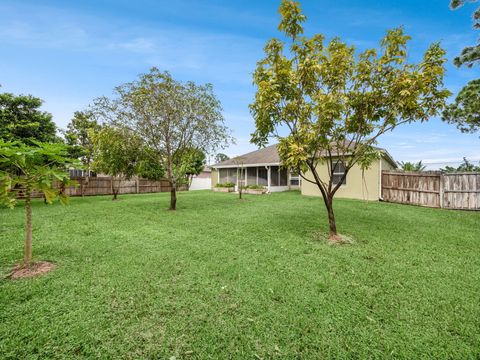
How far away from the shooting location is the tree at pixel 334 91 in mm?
4879

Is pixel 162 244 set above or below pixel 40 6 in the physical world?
below

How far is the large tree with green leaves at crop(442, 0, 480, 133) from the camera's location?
8.38 metres

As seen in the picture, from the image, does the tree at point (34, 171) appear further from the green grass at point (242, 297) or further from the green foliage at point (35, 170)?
the green grass at point (242, 297)

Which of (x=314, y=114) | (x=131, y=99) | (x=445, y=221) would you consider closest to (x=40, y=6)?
(x=131, y=99)

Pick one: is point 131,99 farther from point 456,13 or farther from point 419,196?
point 419,196

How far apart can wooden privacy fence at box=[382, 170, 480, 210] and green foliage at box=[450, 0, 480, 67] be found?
186 inches

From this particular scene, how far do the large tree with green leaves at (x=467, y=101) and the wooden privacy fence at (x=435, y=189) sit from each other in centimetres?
326

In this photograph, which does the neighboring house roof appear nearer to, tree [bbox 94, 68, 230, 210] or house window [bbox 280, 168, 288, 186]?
house window [bbox 280, 168, 288, 186]

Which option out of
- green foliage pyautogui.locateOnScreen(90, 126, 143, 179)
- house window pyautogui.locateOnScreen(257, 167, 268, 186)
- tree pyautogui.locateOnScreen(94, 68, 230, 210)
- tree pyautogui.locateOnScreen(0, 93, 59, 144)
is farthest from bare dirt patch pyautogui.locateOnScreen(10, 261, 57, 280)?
house window pyautogui.locateOnScreen(257, 167, 268, 186)

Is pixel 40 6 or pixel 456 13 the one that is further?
pixel 456 13

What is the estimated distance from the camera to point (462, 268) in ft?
13.3

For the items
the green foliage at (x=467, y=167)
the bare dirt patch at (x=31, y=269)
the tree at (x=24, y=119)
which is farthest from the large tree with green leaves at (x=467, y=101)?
the tree at (x=24, y=119)

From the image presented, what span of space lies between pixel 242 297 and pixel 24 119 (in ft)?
52.2

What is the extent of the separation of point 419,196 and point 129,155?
1476cm
